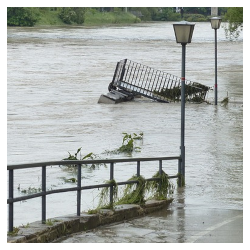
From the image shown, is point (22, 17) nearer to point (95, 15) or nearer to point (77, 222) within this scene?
point (95, 15)

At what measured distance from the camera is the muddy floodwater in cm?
1708

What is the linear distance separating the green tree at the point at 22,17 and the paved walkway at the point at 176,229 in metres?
100

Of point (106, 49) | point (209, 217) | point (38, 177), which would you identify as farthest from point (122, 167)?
point (106, 49)

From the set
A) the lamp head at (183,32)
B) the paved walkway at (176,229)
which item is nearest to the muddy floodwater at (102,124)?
the paved walkway at (176,229)

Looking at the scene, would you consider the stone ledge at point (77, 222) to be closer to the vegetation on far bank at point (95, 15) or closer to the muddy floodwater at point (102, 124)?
the muddy floodwater at point (102, 124)

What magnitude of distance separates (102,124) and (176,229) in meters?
21.1

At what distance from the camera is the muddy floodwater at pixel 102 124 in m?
17.1

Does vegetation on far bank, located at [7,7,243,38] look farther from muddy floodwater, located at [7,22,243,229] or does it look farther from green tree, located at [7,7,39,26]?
muddy floodwater, located at [7,22,243,229]

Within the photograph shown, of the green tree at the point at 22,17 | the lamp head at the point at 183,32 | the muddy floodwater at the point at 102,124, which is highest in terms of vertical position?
the green tree at the point at 22,17

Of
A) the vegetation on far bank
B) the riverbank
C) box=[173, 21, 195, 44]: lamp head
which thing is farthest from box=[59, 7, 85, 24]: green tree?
box=[173, 21, 195, 44]: lamp head

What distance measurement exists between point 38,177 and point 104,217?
8149 millimetres

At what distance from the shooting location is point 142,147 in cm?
2511

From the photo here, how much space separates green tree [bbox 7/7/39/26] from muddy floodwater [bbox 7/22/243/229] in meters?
34.2

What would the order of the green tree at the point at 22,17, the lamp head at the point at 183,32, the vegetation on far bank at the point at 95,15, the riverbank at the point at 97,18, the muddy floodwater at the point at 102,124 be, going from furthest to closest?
1. the riverbank at the point at 97,18
2. the vegetation on far bank at the point at 95,15
3. the green tree at the point at 22,17
4. the muddy floodwater at the point at 102,124
5. the lamp head at the point at 183,32
